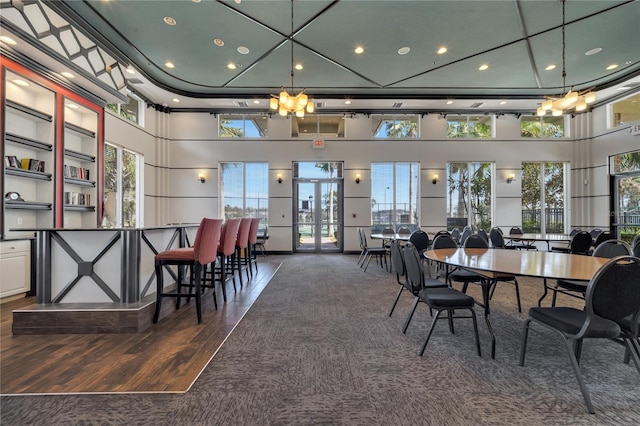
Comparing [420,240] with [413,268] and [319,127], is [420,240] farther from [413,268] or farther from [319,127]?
[319,127]

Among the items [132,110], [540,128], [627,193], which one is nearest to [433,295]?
[132,110]

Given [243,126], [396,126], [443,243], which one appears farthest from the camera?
[396,126]

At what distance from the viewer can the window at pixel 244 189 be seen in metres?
8.84

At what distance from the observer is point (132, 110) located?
24.4ft

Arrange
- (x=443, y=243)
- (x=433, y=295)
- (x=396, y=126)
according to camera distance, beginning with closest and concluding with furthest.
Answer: (x=433, y=295), (x=443, y=243), (x=396, y=126)

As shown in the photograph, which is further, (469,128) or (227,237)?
(469,128)

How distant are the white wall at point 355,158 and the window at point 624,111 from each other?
0.63 metres

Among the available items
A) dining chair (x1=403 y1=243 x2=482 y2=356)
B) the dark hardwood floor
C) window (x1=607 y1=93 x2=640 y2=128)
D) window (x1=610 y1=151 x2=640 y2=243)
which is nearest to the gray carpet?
the dark hardwood floor

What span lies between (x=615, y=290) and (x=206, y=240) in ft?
→ 11.5

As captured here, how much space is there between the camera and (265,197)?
29.0ft

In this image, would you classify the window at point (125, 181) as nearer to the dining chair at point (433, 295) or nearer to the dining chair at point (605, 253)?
the dining chair at point (433, 295)

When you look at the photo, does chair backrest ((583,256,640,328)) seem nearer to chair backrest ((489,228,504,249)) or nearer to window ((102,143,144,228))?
chair backrest ((489,228,504,249))

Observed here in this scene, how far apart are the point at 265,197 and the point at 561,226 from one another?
375 inches

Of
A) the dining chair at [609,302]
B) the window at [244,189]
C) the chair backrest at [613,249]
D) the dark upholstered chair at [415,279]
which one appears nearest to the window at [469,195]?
the chair backrest at [613,249]
